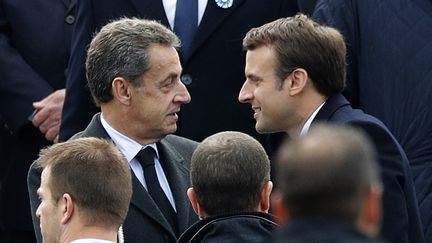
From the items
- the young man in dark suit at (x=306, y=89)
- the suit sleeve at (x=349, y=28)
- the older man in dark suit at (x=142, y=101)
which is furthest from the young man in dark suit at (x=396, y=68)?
the older man in dark suit at (x=142, y=101)

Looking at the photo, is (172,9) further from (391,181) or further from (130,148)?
(391,181)

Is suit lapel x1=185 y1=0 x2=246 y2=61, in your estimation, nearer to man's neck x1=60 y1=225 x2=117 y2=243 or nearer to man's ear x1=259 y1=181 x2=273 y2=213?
man's ear x1=259 y1=181 x2=273 y2=213

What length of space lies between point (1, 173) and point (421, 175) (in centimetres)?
257

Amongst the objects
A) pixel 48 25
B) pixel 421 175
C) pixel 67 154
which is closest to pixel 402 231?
pixel 421 175

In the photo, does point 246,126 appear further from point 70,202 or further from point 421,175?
point 70,202

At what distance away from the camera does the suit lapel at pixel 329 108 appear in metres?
4.88

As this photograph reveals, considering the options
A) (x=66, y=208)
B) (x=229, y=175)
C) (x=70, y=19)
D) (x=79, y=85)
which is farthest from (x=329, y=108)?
(x=70, y=19)

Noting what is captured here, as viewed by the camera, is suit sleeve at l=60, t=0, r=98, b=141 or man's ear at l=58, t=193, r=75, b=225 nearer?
man's ear at l=58, t=193, r=75, b=225

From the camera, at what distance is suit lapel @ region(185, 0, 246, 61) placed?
6133 mm

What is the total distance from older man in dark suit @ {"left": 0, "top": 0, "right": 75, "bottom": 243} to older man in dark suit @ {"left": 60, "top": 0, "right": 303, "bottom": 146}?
1.90 ft

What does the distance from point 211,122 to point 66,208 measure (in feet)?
6.83

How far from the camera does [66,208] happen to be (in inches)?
163

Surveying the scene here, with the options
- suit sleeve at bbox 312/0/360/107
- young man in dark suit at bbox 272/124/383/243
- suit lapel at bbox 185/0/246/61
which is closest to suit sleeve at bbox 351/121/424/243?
suit sleeve at bbox 312/0/360/107

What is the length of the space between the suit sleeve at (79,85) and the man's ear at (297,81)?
1520 millimetres
